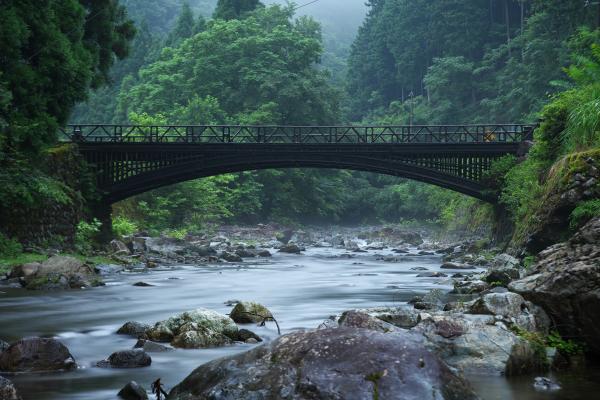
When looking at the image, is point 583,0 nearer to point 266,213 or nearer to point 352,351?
point 266,213

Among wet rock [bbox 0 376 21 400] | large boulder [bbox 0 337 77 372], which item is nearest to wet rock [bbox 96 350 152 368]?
large boulder [bbox 0 337 77 372]

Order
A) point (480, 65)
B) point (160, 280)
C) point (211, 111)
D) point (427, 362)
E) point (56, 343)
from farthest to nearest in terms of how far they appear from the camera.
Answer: point (480, 65) < point (211, 111) < point (160, 280) < point (56, 343) < point (427, 362)

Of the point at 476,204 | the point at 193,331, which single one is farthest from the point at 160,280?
the point at 476,204

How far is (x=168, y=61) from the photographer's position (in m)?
75.4

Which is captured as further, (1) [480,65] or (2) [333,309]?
(1) [480,65]

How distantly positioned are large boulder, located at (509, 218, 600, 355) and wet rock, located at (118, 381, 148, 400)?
6.13 metres

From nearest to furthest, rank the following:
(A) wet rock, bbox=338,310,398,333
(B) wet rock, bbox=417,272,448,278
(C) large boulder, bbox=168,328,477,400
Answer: (C) large boulder, bbox=168,328,477,400 < (A) wet rock, bbox=338,310,398,333 < (B) wet rock, bbox=417,272,448,278

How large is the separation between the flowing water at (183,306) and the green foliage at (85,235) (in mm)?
4995

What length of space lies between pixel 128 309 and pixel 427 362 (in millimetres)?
12088

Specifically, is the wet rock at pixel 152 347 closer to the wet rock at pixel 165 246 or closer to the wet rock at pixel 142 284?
the wet rock at pixel 142 284

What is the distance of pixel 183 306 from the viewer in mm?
19250

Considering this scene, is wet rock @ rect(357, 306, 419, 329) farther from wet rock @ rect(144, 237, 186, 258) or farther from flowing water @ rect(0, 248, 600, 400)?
wet rock @ rect(144, 237, 186, 258)

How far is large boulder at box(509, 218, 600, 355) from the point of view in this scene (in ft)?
36.6

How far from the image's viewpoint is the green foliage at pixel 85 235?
113 feet
